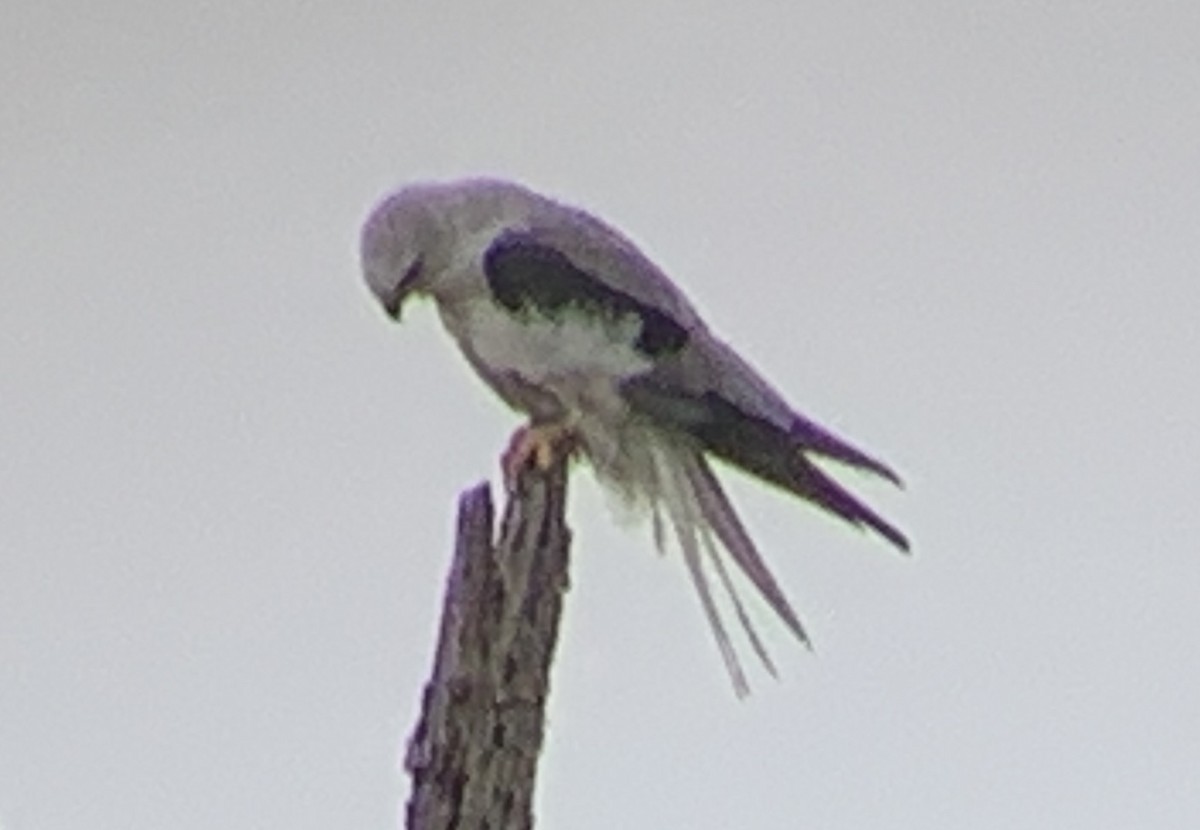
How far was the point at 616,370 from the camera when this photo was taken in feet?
6.59

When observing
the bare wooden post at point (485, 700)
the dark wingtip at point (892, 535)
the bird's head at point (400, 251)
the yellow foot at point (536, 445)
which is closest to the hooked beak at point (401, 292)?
the bird's head at point (400, 251)

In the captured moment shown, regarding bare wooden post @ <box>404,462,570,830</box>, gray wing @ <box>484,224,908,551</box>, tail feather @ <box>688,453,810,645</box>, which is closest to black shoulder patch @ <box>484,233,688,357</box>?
gray wing @ <box>484,224,908,551</box>

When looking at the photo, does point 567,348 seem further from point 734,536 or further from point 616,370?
point 734,536

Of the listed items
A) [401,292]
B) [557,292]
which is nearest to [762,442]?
[557,292]

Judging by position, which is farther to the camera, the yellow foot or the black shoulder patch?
the black shoulder patch

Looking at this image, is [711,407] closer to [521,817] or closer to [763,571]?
[763,571]

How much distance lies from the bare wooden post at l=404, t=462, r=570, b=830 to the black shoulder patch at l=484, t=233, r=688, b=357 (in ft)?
2.67

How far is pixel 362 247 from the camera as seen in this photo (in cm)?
216

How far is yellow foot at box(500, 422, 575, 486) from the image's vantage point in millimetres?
1753

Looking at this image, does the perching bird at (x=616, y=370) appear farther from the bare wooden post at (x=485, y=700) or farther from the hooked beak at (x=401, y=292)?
the bare wooden post at (x=485, y=700)

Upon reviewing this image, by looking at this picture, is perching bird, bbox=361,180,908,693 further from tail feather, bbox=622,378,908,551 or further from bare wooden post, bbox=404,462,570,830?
bare wooden post, bbox=404,462,570,830

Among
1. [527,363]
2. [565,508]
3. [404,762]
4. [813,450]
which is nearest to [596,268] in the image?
[527,363]

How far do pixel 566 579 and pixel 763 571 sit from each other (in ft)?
2.36

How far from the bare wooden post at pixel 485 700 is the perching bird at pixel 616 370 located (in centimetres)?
76
